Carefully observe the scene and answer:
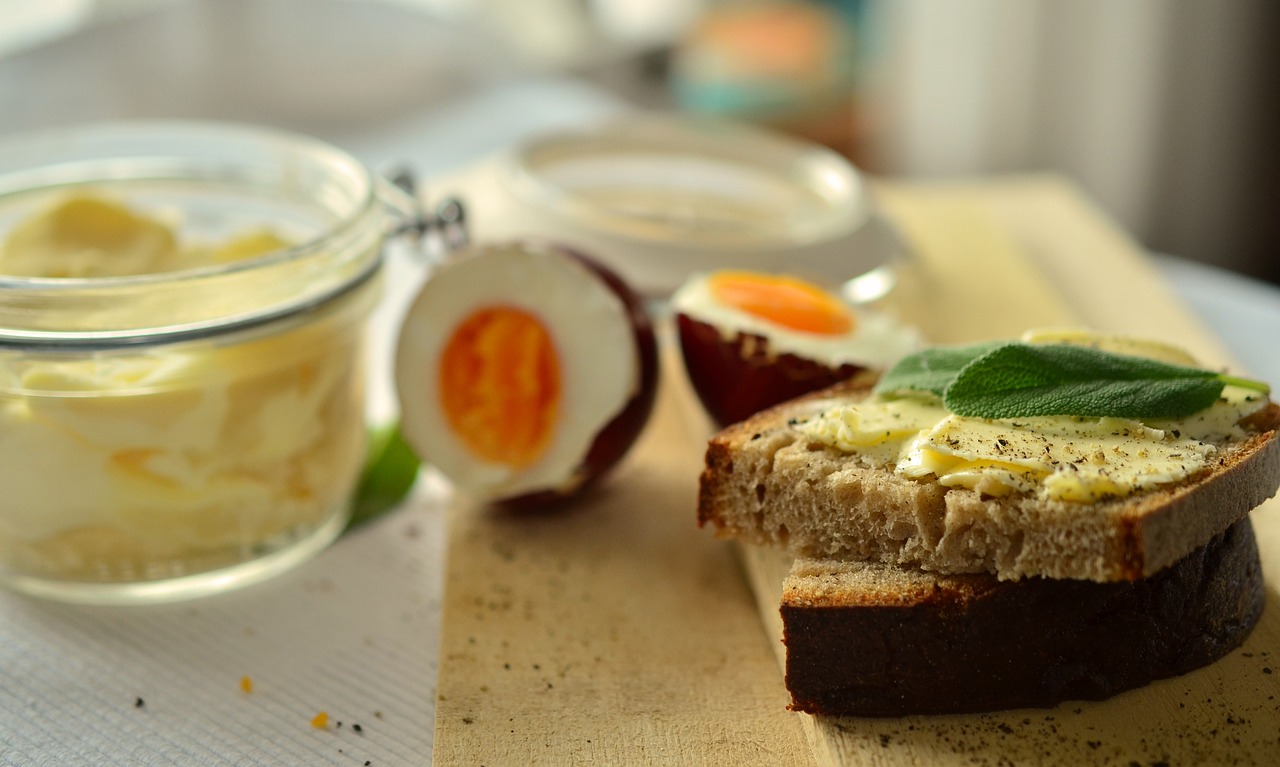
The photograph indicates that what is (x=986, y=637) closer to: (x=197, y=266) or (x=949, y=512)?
(x=949, y=512)

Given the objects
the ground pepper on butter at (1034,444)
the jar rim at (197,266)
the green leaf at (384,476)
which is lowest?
the green leaf at (384,476)

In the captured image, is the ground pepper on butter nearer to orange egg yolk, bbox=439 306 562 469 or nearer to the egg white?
the egg white

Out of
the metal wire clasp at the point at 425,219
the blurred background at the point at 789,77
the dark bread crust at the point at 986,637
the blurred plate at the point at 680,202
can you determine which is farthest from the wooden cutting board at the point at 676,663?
the blurred background at the point at 789,77

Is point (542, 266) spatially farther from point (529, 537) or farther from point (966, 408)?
point (966, 408)

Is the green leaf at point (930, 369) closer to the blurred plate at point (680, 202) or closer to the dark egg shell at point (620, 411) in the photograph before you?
the dark egg shell at point (620, 411)

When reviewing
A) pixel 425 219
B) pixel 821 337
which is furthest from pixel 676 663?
pixel 425 219

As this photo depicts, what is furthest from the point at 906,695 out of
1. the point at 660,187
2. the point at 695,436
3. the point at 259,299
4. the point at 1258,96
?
the point at 1258,96
